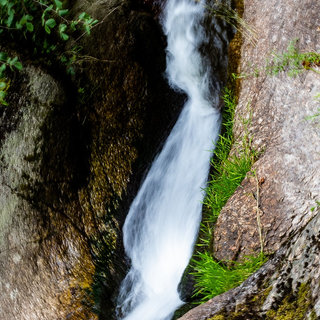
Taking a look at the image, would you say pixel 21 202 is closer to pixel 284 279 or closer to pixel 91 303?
pixel 91 303

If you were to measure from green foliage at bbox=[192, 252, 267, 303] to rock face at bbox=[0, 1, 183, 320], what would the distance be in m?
0.92

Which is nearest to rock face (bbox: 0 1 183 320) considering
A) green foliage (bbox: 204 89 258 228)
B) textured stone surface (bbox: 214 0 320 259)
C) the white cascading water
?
the white cascading water

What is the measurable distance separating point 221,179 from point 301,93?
1.09 m

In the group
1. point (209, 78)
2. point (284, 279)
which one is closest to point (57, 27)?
point (209, 78)

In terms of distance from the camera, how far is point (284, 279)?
7.45 feet

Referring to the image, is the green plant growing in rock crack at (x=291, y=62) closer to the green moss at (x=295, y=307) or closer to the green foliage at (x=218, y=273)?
the green foliage at (x=218, y=273)

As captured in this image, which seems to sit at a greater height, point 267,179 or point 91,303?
point 267,179

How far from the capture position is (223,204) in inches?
142

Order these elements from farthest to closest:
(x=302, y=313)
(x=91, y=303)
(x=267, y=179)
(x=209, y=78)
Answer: (x=209, y=78), (x=91, y=303), (x=267, y=179), (x=302, y=313)

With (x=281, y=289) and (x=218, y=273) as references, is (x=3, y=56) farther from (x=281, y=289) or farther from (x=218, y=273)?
(x=281, y=289)

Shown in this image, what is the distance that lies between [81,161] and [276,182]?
6.20 feet

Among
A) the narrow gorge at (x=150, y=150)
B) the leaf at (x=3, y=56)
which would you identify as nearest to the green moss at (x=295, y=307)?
the narrow gorge at (x=150, y=150)

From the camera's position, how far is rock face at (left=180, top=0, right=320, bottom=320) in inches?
88.6

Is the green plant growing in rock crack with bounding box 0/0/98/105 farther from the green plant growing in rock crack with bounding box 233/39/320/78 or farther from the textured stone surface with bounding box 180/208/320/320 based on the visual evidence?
the textured stone surface with bounding box 180/208/320/320
